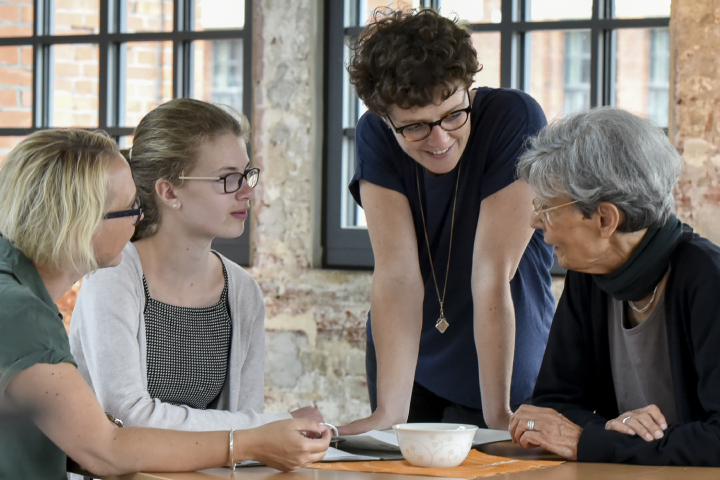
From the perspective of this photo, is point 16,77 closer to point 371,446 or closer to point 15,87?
point 15,87

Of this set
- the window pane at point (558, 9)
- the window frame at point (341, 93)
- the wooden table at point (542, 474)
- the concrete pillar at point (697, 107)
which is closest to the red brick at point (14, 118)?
the window frame at point (341, 93)

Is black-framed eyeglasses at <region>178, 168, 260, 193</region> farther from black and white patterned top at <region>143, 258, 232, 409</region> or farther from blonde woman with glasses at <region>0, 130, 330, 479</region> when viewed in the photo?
blonde woman with glasses at <region>0, 130, 330, 479</region>

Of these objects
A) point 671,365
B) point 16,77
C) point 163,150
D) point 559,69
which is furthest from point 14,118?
point 671,365

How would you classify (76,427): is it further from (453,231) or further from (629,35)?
(629,35)

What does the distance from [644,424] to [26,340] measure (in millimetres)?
1091

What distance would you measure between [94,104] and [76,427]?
3.13 m

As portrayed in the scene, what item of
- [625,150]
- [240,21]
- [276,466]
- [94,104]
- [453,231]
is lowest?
[276,466]

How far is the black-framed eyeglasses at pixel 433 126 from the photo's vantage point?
1.95 meters

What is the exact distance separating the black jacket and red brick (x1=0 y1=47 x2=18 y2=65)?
3.43 meters

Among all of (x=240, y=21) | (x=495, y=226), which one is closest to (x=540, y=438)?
(x=495, y=226)

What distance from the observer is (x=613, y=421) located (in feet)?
5.16

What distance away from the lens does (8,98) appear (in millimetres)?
4285

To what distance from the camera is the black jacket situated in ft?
4.88

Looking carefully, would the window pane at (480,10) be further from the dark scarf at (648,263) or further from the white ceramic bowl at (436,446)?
the white ceramic bowl at (436,446)
